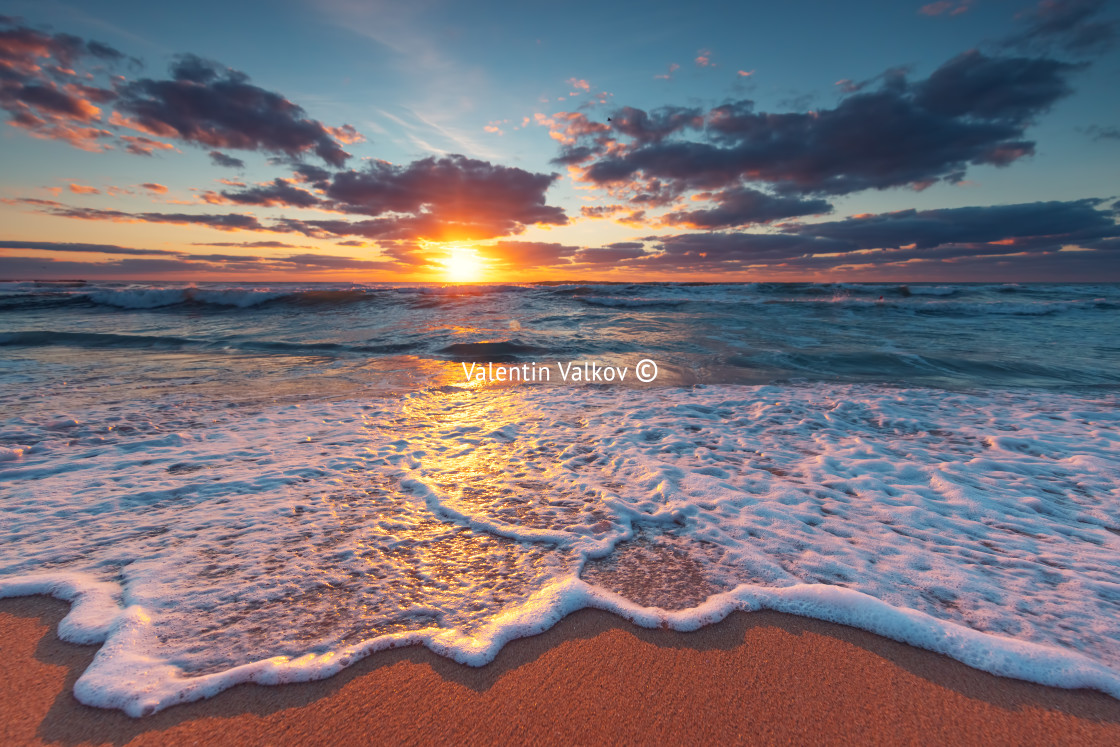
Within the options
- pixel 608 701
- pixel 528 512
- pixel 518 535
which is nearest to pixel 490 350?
pixel 528 512

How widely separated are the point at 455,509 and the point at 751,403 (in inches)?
174

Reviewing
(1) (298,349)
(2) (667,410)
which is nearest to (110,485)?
(2) (667,410)

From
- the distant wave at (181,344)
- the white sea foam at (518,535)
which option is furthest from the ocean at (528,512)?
the distant wave at (181,344)

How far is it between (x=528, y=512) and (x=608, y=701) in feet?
4.74

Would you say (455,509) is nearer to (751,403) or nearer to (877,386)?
(751,403)

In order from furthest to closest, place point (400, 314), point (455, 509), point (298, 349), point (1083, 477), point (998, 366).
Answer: point (400, 314), point (298, 349), point (998, 366), point (1083, 477), point (455, 509)

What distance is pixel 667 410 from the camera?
551cm

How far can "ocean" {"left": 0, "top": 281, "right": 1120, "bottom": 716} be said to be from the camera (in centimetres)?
195

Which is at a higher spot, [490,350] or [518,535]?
[518,535]

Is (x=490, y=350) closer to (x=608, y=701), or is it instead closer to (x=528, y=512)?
(x=528, y=512)

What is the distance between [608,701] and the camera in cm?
164

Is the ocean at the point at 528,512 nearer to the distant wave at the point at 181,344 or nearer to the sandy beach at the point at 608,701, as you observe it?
the sandy beach at the point at 608,701

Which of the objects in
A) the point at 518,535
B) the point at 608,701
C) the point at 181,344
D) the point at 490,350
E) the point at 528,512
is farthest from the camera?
the point at 181,344

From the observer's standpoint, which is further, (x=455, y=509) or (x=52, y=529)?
(x=455, y=509)
